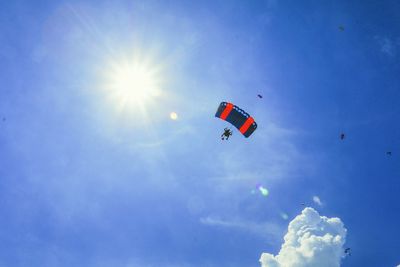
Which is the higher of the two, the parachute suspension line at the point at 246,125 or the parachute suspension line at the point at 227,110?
the parachute suspension line at the point at 227,110

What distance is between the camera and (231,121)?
1714 inches

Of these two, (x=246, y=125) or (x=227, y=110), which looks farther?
(x=246, y=125)

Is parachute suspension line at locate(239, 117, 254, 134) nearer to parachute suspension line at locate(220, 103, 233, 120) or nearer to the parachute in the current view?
the parachute

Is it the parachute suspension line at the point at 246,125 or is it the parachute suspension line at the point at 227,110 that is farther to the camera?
the parachute suspension line at the point at 246,125

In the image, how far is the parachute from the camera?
42325 millimetres

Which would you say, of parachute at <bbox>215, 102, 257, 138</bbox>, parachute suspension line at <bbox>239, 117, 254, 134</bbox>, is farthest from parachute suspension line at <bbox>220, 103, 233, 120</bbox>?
parachute suspension line at <bbox>239, 117, 254, 134</bbox>

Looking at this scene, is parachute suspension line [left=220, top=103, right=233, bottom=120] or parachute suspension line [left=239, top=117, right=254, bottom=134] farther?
parachute suspension line [left=239, top=117, right=254, bottom=134]

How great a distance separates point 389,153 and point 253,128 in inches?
573

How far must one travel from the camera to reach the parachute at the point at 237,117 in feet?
139

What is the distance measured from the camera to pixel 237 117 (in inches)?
1694

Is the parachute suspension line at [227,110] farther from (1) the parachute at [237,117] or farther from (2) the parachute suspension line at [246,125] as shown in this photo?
(2) the parachute suspension line at [246,125]

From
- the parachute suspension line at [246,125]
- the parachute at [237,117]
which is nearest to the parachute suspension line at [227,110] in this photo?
the parachute at [237,117]

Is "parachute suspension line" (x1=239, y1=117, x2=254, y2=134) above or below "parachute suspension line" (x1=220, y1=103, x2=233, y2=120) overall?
below

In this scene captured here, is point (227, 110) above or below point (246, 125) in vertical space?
above
